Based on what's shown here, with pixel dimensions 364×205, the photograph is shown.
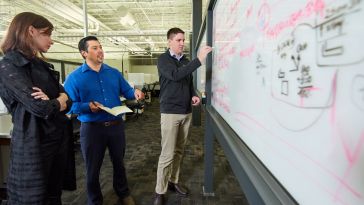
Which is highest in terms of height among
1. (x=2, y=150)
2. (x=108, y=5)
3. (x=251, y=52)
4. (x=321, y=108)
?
(x=108, y=5)

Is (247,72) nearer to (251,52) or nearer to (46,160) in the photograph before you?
(251,52)

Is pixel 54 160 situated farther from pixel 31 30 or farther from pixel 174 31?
pixel 174 31

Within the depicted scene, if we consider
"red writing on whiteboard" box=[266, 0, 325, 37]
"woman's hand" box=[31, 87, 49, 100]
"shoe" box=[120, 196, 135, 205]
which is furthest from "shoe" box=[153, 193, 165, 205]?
"red writing on whiteboard" box=[266, 0, 325, 37]

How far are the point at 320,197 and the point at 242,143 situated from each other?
0.41 m

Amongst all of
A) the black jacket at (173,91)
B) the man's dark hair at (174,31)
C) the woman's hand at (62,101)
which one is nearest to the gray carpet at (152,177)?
the black jacket at (173,91)

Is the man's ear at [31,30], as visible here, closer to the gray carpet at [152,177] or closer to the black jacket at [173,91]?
the black jacket at [173,91]

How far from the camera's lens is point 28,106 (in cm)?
107

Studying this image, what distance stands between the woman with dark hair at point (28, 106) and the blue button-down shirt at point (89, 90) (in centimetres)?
31

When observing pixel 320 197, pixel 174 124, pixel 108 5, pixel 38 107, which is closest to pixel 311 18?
pixel 320 197

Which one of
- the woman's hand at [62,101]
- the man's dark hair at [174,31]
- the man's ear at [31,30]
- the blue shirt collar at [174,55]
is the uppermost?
the man's dark hair at [174,31]

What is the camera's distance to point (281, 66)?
0.48 meters

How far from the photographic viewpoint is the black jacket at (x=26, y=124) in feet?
3.49

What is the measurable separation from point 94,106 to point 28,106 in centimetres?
41

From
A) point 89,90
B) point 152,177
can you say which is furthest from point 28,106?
point 152,177
